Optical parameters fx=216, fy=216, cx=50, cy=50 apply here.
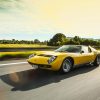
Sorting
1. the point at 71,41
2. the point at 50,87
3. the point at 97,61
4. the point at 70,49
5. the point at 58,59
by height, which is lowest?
the point at 50,87

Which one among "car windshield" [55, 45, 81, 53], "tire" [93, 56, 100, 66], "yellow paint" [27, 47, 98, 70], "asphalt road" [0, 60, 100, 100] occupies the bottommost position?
"asphalt road" [0, 60, 100, 100]

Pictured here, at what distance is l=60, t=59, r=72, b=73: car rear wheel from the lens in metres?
8.84

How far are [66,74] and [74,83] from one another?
1583 mm

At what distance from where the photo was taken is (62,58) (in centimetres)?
873

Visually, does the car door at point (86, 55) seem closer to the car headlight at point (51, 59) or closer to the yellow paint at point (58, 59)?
the yellow paint at point (58, 59)

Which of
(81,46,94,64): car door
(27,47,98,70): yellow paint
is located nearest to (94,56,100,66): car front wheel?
(81,46,94,64): car door

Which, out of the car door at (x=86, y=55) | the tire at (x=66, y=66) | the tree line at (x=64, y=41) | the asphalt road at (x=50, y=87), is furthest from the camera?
the tree line at (x=64, y=41)

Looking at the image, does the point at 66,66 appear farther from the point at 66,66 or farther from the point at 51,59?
the point at 51,59

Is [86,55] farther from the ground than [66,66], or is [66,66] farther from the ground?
[86,55]

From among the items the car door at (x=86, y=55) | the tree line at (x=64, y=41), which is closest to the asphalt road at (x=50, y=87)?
the car door at (x=86, y=55)

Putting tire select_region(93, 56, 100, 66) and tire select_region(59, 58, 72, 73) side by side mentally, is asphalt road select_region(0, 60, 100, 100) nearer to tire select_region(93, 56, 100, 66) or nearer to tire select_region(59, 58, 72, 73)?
tire select_region(59, 58, 72, 73)

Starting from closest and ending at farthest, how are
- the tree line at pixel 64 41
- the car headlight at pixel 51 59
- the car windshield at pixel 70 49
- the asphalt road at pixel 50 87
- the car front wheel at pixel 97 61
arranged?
the asphalt road at pixel 50 87
the car headlight at pixel 51 59
the car windshield at pixel 70 49
the car front wheel at pixel 97 61
the tree line at pixel 64 41

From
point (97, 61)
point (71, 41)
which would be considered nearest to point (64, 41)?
point (71, 41)

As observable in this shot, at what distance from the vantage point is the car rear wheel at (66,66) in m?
8.84
